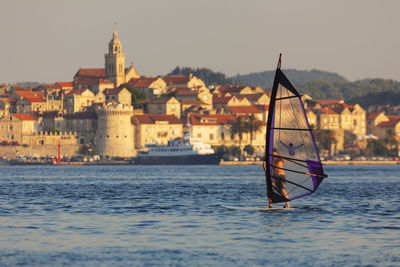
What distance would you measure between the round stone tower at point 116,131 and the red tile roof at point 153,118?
5.27 meters

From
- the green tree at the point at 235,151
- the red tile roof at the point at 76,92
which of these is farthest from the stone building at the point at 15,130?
the green tree at the point at 235,151

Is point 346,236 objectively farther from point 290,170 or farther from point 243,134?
point 243,134

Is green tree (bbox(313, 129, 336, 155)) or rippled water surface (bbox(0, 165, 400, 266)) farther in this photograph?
green tree (bbox(313, 129, 336, 155))

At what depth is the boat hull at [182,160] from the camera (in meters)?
156

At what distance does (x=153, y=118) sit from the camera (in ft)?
Answer: 571

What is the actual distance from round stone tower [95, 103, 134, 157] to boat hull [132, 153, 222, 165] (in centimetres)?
559

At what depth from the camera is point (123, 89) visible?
184250 mm

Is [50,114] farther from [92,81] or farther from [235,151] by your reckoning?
[235,151]

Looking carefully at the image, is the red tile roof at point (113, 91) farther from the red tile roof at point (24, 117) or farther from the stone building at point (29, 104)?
the red tile roof at point (24, 117)

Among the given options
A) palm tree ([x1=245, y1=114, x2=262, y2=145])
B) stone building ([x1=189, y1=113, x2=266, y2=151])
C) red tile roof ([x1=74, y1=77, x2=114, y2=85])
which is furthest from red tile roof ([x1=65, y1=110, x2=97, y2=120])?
palm tree ([x1=245, y1=114, x2=262, y2=145])

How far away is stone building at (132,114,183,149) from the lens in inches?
6727

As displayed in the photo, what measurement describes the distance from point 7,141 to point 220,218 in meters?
135

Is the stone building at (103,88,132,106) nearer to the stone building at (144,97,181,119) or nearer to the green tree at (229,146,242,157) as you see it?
the stone building at (144,97,181,119)

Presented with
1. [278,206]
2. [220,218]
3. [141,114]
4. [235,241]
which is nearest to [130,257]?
[235,241]
